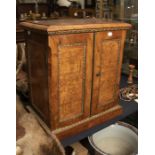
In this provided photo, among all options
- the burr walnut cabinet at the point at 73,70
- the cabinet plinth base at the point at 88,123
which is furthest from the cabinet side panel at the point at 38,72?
the cabinet plinth base at the point at 88,123

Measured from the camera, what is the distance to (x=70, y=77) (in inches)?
43.9

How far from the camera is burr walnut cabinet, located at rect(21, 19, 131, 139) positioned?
3.39 ft

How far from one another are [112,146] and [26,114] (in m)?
0.80

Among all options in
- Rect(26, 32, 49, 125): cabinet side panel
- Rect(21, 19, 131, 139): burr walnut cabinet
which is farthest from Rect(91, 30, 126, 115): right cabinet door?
Rect(26, 32, 49, 125): cabinet side panel

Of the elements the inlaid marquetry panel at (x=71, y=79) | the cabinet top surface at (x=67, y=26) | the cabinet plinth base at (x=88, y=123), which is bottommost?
the cabinet plinth base at (x=88, y=123)

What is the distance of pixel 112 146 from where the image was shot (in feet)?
5.56

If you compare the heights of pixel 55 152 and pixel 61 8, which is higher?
pixel 61 8

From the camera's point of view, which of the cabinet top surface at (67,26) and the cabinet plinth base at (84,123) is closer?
the cabinet top surface at (67,26)

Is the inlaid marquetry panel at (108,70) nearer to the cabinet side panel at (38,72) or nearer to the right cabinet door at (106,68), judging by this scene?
the right cabinet door at (106,68)

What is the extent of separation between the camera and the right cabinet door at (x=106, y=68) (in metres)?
1.19

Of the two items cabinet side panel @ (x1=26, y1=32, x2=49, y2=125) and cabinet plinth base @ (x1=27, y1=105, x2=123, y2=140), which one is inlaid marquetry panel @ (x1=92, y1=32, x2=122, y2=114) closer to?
cabinet plinth base @ (x1=27, y1=105, x2=123, y2=140)

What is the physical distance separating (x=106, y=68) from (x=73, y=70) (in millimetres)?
249
